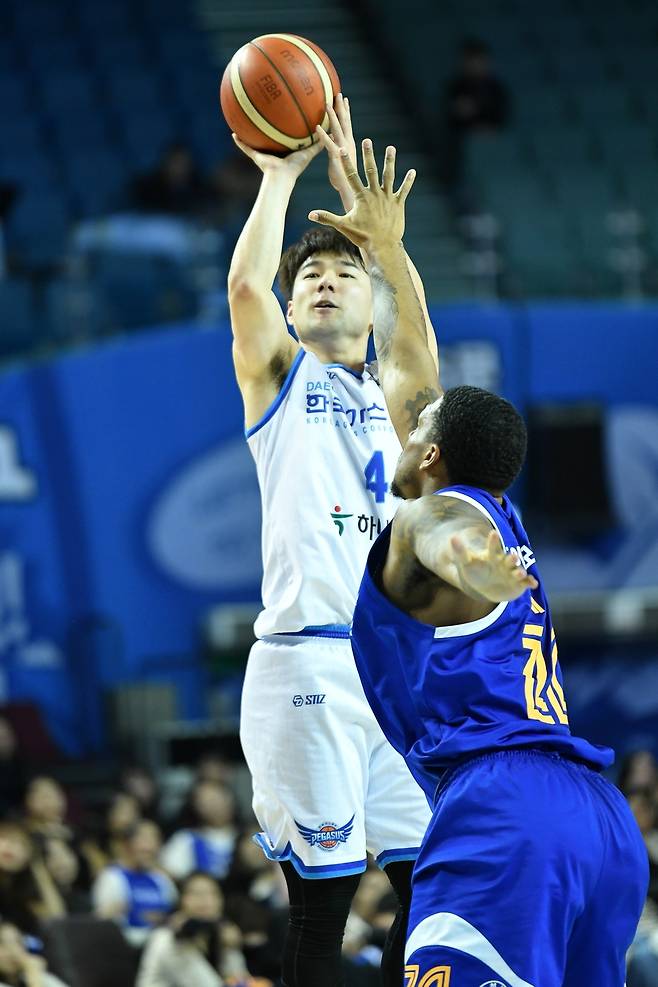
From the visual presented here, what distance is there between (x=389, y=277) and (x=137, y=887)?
659cm

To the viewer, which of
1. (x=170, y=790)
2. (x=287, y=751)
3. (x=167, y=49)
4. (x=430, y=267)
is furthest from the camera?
(x=167, y=49)

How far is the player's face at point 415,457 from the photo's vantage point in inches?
183

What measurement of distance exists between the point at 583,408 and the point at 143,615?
178 inches

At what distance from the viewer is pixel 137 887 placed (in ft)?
36.4

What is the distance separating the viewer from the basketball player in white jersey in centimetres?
554

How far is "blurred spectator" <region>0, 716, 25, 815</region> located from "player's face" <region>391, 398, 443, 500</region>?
28.7 feet

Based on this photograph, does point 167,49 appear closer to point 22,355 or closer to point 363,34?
point 363,34

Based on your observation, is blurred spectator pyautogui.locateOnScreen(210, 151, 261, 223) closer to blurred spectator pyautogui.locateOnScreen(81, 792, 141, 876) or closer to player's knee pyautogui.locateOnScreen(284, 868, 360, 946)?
blurred spectator pyautogui.locateOnScreen(81, 792, 141, 876)

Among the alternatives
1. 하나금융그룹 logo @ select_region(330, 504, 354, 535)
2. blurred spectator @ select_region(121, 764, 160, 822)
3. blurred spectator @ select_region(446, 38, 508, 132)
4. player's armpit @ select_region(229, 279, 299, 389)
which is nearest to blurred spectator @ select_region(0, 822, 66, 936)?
blurred spectator @ select_region(121, 764, 160, 822)

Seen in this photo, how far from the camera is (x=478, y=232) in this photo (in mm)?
15195

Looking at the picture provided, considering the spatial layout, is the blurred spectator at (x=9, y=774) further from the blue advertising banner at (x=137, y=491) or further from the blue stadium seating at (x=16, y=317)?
the blue stadium seating at (x=16, y=317)

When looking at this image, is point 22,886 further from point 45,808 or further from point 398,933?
point 398,933

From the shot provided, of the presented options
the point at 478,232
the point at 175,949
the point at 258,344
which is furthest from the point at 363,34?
the point at 258,344

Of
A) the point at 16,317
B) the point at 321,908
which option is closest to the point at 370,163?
the point at 321,908
